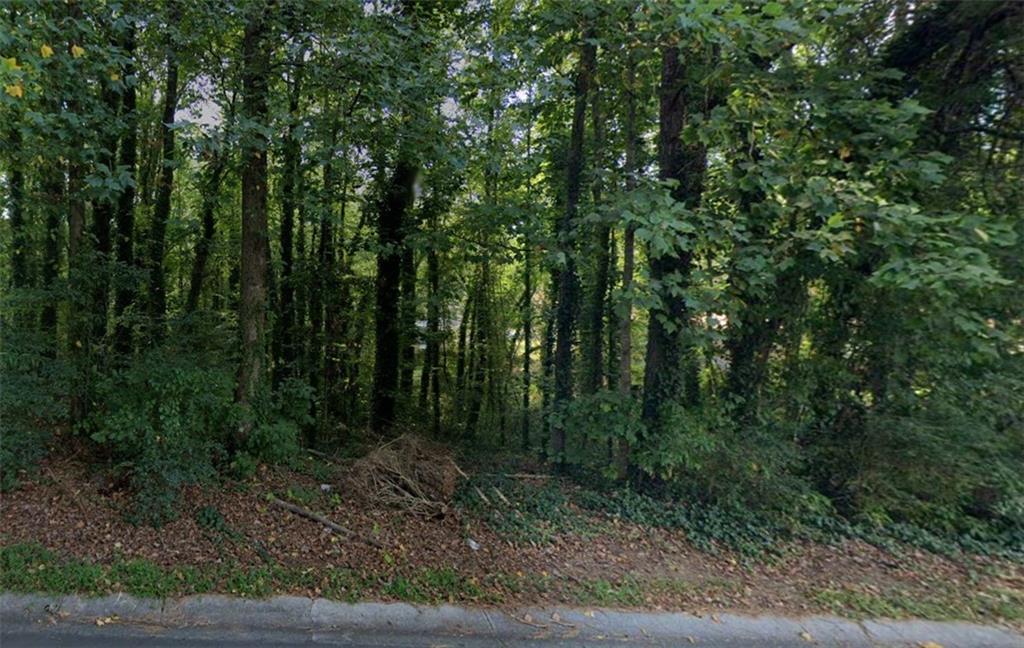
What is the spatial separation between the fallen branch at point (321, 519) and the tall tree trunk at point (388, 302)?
4.06 metres

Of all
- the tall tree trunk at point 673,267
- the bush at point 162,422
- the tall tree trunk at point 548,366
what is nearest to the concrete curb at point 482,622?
the bush at point 162,422

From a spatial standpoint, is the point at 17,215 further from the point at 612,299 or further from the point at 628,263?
the point at 628,263

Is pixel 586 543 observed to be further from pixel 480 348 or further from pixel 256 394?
pixel 480 348

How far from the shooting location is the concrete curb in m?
3.74

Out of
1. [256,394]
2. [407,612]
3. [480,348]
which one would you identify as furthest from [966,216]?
[480,348]

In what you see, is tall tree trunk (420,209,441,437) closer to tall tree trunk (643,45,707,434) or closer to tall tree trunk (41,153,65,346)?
tall tree trunk (643,45,707,434)

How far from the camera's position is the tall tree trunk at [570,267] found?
6812mm

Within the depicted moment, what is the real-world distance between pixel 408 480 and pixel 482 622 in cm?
210

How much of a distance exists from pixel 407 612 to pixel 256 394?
133 inches

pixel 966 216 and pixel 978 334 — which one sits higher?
pixel 966 216

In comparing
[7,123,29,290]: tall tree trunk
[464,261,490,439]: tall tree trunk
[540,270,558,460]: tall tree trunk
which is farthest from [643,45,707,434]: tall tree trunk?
[7,123,29,290]: tall tree trunk

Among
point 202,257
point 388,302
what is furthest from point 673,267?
point 202,257

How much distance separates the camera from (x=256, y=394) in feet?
20.8

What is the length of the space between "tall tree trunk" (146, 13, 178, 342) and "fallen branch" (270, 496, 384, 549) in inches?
102
